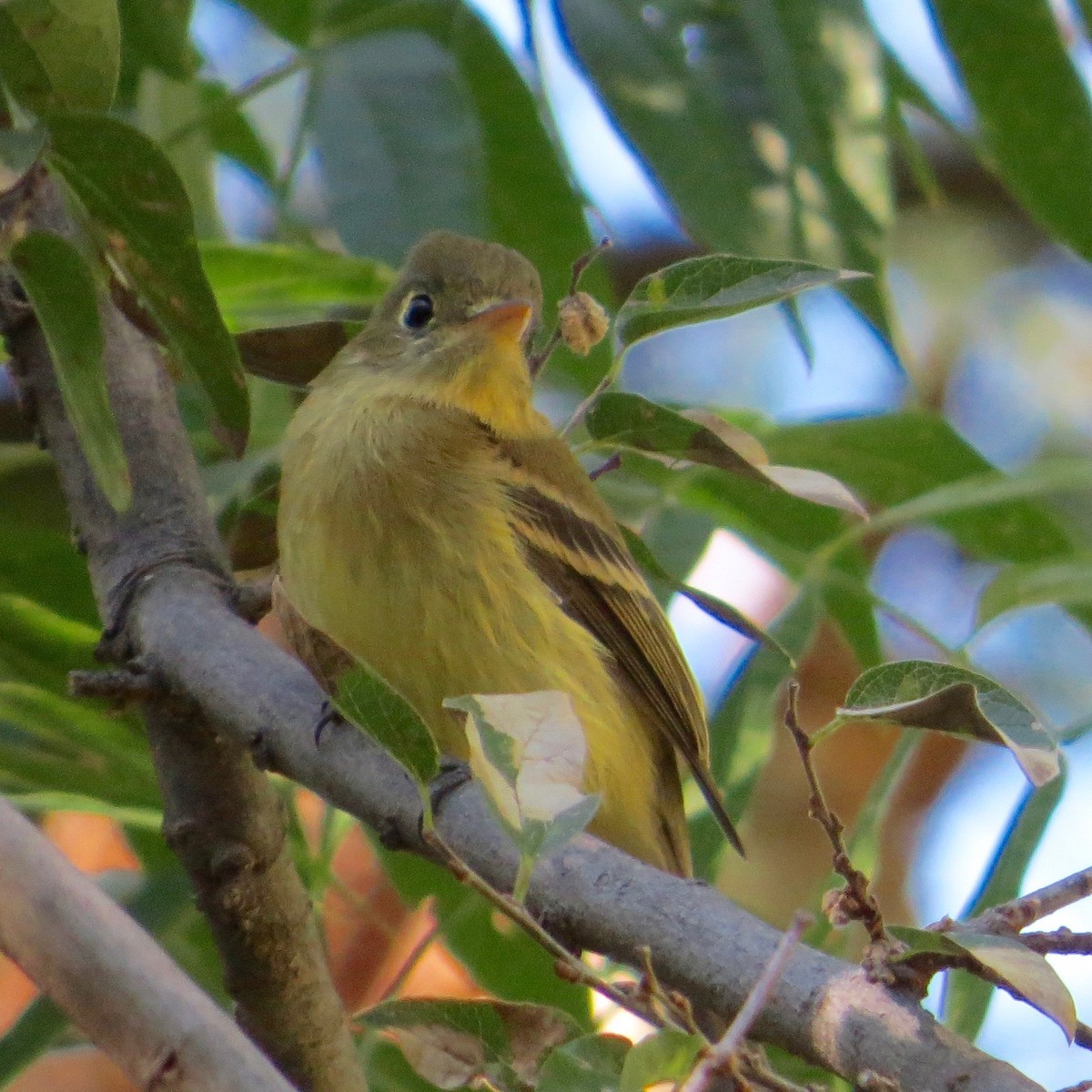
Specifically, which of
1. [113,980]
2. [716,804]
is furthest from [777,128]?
[113,980]

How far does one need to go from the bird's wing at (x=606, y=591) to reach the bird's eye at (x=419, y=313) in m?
0.48

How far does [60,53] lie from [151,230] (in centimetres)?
22

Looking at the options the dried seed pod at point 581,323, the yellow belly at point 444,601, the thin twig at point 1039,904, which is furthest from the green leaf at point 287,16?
the thin twig at point 1039,904

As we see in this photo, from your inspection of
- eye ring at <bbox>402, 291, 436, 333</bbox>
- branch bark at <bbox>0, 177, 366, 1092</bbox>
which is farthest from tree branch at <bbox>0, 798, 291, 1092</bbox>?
eye ring at <bbox>402, 291, 436, 333</bbox>

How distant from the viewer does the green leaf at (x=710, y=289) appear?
1989 mm

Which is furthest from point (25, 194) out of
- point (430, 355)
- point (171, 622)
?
point (430, 355)

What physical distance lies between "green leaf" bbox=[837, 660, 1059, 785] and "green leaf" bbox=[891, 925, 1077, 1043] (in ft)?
0.49

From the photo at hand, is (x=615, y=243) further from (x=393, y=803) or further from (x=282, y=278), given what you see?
(x=393, y=803)

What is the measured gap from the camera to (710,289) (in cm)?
211

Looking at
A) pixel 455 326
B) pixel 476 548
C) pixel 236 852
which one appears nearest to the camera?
pixel 236 852

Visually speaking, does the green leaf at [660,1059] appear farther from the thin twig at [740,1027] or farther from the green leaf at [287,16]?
the green leaf at [287,16]

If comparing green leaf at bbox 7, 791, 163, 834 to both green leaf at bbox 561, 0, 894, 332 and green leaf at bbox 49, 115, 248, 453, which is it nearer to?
green leaf at bbox 49, 115, 248, 453

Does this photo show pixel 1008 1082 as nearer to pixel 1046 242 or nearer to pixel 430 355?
pixel 430 355

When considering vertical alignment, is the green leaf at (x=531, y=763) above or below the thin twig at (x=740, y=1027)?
above
